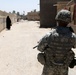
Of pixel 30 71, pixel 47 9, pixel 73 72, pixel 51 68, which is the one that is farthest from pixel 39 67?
pixel 47 9

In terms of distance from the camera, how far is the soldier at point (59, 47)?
346cm

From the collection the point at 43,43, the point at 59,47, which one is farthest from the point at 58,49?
the point at 43,43

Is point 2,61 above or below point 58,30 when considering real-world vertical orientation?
below

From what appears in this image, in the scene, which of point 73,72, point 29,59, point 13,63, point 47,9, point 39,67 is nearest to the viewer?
point 73,72

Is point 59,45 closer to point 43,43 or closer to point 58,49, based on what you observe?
point 58,49

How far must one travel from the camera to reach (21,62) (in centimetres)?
934

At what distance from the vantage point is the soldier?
11.3 feet

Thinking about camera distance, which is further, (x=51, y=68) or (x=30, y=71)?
(x=30, y=71)

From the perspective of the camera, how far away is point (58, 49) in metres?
3.46

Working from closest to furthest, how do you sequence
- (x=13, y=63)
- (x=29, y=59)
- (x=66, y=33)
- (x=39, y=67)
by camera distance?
1. (x=66, y=33)
2. (x=39, y=67)
3. (x=13, y=63)
4. (x=29, y=59)

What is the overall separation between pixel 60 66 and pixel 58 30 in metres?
0.50

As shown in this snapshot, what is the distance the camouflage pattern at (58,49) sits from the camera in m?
3.45

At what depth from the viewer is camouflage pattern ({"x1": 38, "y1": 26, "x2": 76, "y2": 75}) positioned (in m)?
3.45

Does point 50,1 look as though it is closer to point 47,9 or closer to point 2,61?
point 47,9
